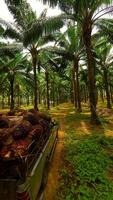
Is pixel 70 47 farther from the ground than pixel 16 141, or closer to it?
farther from the ground

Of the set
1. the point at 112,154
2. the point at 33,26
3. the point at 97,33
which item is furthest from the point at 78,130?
the point at 97,33

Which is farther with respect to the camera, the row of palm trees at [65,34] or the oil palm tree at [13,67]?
the oil palm tree at [13,67]

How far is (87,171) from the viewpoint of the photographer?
709 cm

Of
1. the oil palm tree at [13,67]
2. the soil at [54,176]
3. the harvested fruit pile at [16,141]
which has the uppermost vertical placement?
the oil palm tree at [13,67]

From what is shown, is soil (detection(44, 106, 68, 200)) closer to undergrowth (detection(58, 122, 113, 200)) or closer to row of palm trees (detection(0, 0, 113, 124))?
undergrowth (detection(58, 122, 113, 200))

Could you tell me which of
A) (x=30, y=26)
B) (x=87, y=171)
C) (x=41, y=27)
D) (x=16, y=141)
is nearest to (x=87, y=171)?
(x=87, y=171)

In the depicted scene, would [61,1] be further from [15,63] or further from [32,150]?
[15,63]

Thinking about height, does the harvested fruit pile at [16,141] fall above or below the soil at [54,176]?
above

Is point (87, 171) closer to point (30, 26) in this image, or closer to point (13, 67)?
point (30, 26)

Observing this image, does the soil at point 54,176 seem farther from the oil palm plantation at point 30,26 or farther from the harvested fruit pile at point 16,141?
the oil palm plantation at point 30,26

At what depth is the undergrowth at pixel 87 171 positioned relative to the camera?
592 cm

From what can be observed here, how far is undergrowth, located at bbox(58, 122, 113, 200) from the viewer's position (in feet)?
19.4

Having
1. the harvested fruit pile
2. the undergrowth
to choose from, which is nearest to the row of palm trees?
the undergrowth

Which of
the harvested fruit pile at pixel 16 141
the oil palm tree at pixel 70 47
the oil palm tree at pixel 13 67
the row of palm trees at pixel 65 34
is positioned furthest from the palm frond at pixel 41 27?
the oil palm tree at pixel 13 67
